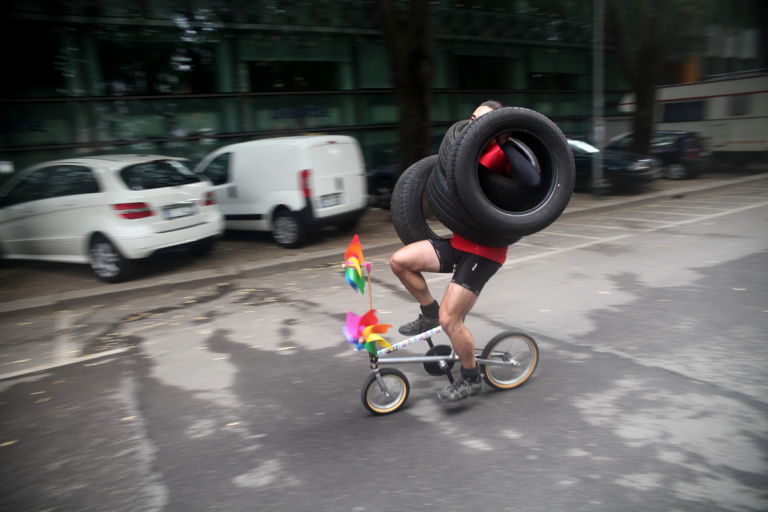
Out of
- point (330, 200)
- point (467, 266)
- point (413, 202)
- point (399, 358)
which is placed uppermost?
point (413, 202)

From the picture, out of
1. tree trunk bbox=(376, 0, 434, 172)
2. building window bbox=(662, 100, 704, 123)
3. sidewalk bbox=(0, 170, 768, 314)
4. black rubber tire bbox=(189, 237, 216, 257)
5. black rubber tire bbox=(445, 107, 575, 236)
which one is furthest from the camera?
building window bbox=(662, 100, 704, 123)

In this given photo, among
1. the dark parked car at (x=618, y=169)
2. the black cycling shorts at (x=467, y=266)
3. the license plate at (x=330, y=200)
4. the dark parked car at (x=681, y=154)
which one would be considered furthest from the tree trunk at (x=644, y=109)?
the black cycling shorts at (x=467, y=266)

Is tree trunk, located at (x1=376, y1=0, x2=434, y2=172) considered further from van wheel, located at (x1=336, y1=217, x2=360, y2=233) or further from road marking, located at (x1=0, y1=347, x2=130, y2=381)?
road marking, located at (x1=0, y1=347, x2=130, y2=381)

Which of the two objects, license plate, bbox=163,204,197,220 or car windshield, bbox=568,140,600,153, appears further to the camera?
car windshield, bbox=568,140,600,153

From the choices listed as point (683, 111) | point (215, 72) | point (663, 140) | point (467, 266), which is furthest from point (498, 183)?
point (683, 111)

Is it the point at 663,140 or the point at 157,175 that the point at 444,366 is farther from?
the point at 663,140

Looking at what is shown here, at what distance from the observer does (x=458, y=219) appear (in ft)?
11.7

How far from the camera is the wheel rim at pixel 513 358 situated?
408 centimetres

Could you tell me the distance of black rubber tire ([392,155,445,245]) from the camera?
4.02 meters

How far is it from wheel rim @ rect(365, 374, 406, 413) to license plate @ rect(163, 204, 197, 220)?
5258mm

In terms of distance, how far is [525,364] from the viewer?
165 inches

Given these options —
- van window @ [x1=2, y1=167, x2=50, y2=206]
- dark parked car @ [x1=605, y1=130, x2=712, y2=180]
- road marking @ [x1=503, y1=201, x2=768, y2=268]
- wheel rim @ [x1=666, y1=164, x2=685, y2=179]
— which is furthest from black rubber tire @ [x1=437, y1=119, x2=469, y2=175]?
wheel rim @ [x1=666, y1=164, x2=685, y2=179]

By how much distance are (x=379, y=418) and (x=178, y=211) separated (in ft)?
17.8

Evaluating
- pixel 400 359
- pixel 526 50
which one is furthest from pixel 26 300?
pixel 526 50
